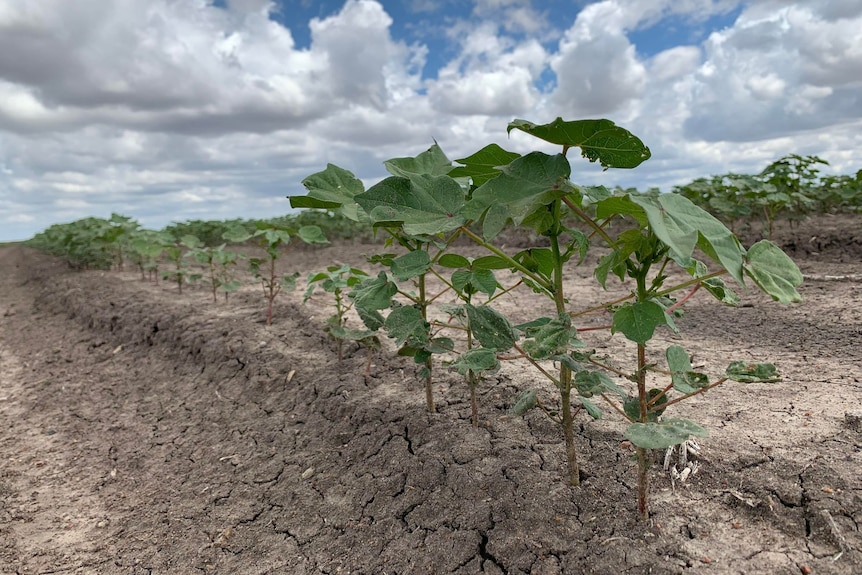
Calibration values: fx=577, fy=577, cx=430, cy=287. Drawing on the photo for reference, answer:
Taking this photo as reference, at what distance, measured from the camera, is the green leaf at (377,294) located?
1744 mm

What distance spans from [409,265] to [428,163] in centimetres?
44

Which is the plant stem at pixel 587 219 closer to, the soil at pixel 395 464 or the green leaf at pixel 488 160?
the green leaf at pixel 488 160

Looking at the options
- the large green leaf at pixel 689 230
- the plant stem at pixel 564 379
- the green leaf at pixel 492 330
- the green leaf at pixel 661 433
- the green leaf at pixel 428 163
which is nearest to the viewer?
the large green leaf at pixel 689 230

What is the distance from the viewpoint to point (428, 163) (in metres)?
1.78

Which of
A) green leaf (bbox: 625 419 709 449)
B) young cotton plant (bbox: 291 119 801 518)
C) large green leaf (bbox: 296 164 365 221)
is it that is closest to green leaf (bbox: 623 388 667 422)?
young cotton plant (bbox: 291 119 801 518)

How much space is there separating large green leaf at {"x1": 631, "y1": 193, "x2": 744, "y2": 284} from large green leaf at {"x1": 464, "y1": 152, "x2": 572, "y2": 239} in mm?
171

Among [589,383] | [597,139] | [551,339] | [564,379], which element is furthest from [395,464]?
[597,139]

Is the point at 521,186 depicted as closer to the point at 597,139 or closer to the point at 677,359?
the point at 597,139

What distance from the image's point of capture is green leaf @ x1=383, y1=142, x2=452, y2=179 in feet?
5.70

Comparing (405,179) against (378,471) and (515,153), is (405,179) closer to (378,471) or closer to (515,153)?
(515,153)

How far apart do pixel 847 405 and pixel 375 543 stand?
193 centimetres

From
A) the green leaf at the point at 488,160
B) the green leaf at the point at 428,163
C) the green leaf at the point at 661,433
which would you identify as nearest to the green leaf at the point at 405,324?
the green leaf at the point at 428,163

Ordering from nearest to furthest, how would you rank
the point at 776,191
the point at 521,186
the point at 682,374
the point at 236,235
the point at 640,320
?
the point at 521,186 < the point at 640,320 < the point at 682,374 < the point at 236,235 < the point at 776,191

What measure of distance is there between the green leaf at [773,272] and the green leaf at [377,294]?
37.5 inches
